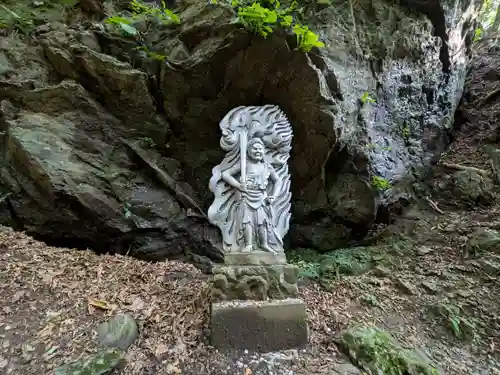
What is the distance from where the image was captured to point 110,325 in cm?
350

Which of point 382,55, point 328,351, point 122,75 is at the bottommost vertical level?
point 328,351

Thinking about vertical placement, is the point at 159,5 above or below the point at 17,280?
above

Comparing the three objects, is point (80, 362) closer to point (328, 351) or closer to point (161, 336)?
point (161, 336)

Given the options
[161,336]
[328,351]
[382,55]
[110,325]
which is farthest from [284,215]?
[382,55]

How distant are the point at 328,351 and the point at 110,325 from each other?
2443 mm

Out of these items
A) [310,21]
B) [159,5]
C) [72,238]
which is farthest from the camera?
[159,5]

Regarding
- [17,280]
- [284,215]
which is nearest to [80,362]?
[17,280]

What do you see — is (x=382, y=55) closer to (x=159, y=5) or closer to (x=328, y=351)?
(x=159, y=5)

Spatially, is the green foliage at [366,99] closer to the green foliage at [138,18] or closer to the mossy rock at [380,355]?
the green foliage at [138,18]

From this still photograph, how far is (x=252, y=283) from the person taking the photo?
146 inches

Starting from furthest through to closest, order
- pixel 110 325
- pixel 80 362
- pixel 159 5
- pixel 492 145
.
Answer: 1. pixel 159 5
2. pixel 492 145
3. pixel 110 325
4. pixel 80 362

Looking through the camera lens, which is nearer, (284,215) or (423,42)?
(284,215)

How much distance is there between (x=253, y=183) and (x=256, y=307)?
1604mm

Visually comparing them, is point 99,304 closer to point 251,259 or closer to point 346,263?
point 251,259
